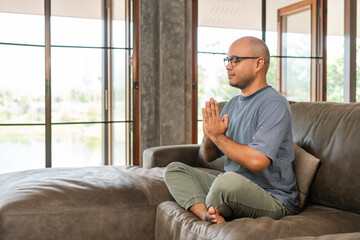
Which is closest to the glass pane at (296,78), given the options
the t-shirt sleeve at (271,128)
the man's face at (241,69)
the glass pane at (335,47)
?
the glass pane at (335,47)

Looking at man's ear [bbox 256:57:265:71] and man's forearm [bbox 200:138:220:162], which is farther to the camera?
man's forearm [bbox 200:138:220:162]

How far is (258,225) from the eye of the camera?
1514mm

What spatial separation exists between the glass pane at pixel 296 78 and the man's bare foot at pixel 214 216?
11.3 ft

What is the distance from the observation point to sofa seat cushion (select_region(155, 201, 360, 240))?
4.84ft

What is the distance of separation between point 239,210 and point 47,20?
3.07 m

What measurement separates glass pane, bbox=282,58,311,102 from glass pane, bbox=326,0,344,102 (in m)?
0.43

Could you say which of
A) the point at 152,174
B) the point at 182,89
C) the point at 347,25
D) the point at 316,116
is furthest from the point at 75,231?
the point at 347,25

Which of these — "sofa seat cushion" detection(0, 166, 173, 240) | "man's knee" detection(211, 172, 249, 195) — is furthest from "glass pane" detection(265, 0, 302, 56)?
"man's knee" detection(211, 172, 249, 195)

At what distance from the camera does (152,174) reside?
8.18 ft

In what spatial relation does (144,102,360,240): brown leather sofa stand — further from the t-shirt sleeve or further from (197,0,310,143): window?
(197,0,310,143): window

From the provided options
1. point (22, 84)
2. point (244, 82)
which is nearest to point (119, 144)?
point (22, 84)

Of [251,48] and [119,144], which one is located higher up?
[251,48]

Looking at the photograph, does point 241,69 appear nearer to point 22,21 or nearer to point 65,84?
point 65,84

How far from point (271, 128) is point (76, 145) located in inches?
112
